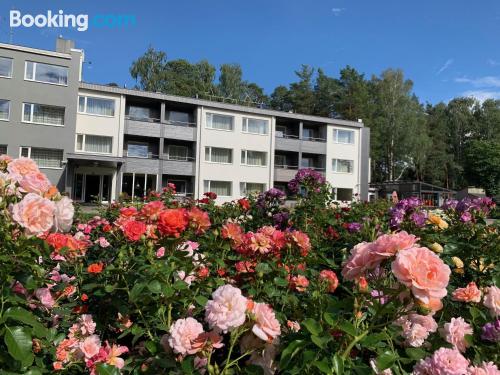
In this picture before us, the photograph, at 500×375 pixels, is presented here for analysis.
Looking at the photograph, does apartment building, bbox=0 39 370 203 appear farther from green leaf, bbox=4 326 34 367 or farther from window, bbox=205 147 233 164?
green leaf, bbox=4 326 34 367

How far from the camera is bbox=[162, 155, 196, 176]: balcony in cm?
2702

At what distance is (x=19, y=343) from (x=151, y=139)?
1094 inches

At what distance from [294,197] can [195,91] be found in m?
42.7

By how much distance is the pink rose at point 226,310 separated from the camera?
43.1 inches

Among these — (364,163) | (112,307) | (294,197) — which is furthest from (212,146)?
(112,307)

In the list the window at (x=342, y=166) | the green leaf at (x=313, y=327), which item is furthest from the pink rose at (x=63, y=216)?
the window at (x=342, y=166)

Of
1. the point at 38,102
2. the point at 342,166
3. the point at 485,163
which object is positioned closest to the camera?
the point at 38,102

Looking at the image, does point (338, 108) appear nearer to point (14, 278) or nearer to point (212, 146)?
point (212, 146)

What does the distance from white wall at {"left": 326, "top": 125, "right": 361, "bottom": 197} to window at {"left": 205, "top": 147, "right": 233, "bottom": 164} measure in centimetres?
785

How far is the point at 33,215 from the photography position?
1.30 metres

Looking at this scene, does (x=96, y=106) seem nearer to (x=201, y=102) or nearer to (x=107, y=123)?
(x=107, y=123)

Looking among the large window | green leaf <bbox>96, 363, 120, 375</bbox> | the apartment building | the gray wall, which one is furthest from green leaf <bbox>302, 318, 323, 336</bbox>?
the large window

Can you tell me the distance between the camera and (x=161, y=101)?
27.5 metres

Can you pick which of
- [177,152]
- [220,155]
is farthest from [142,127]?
[220,155]
